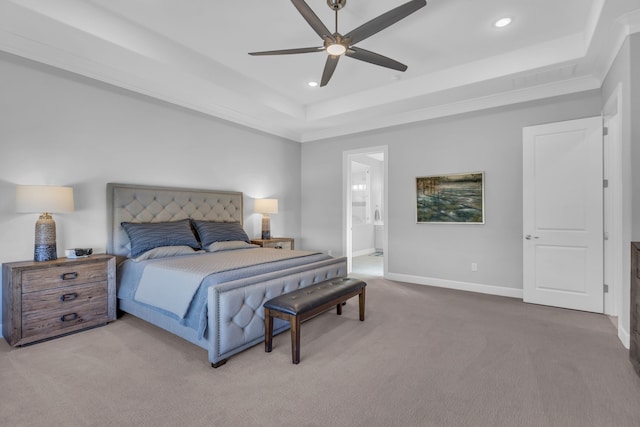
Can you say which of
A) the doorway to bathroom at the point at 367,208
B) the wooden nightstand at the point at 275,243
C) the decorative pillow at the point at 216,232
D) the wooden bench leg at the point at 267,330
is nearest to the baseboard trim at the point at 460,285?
the wooden nightstand at the point at 275,243

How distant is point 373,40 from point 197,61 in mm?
2054

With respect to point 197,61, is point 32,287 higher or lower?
lower

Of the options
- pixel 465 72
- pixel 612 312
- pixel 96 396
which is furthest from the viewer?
pixel 465 72

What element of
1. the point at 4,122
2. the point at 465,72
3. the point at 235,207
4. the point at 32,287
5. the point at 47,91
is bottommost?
the point at 32,287

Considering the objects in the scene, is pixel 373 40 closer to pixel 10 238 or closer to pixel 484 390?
pixel 484 390

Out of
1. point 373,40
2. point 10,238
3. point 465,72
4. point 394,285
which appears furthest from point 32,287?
point 465,72

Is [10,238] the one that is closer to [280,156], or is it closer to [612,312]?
[280,156]

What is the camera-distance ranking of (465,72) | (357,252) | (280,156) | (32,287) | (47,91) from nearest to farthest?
(32,287)
(47,91)
(465,72)
(280,156)
(357,252)

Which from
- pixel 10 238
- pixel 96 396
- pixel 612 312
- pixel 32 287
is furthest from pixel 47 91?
pixel 612 312

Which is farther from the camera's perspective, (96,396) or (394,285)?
(394,285)

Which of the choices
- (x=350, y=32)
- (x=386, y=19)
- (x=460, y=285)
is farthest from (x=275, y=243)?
(x=386, y=19)

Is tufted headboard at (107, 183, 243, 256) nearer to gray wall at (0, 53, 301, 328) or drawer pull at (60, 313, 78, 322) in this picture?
gray wall at (0, 53, 301, 328)

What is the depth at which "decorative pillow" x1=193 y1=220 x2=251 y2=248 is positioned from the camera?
419cm

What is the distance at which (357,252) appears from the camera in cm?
842
